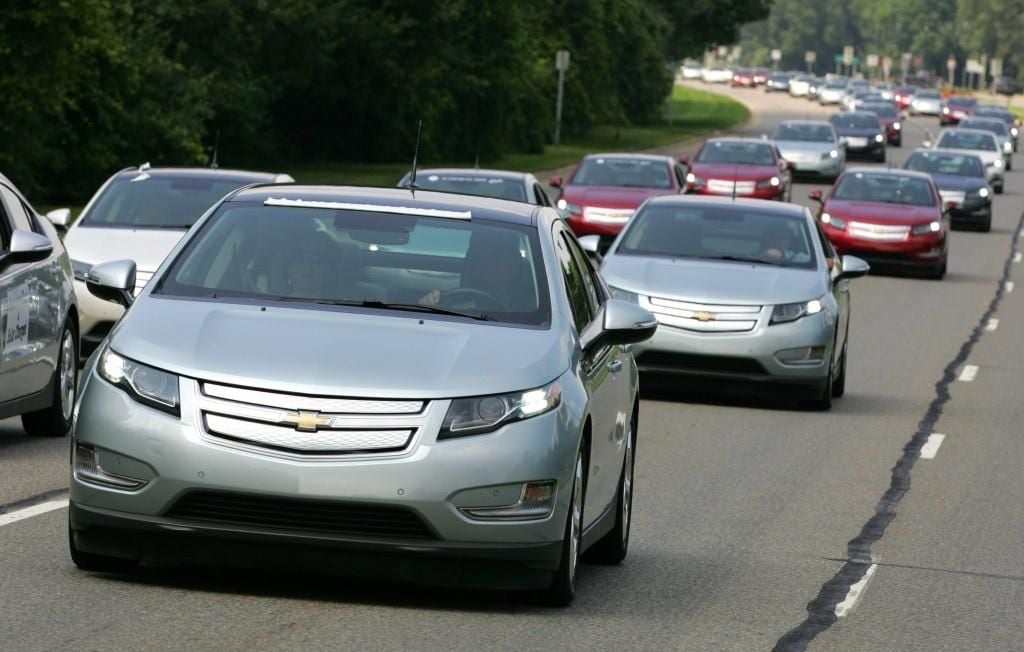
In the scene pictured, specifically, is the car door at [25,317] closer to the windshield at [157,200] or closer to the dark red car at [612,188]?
the windshield at [157,200]

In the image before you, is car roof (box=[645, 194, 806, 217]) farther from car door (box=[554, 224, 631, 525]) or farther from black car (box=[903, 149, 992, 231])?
black car (box=[903, 149, 992, 231])

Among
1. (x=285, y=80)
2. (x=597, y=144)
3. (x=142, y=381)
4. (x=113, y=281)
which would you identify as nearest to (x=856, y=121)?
(x=597, y=144)

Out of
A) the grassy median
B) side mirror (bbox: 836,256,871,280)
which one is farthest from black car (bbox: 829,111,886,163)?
side mirror (bbox: 836,256,871,280)

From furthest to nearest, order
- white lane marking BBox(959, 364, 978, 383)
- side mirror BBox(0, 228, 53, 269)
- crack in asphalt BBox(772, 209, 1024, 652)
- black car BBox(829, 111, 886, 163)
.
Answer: black car BBox(829, 111, 886, 163) → white lane marking BBox(959, 364, 978, 383) → side mirror BBox(0, 228, 53, 269) → crack in asphalt BBox(772, 209, 1024, 652)

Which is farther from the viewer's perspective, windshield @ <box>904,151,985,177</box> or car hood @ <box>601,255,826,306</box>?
windshield @ <box>904,151,985,177</box>

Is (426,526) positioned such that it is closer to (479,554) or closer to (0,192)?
(479,554)

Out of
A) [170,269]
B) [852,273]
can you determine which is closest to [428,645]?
[170,269]

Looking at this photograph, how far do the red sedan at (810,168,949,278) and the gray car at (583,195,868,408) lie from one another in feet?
45.7

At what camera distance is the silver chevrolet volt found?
293 inches

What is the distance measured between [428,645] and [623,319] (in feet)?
6.00

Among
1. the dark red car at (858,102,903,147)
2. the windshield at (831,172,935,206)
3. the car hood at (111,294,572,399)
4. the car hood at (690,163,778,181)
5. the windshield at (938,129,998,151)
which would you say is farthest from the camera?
the dark red car at (858,102,903,147)

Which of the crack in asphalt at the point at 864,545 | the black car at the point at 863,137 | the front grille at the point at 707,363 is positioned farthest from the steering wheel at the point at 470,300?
the black car at the point at 863,137

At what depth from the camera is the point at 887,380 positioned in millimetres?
19359

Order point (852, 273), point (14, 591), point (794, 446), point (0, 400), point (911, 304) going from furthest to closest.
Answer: point (911, 304)
point (852, 273)
point (794, 446)
point (0, 400)
point (14, 591)
